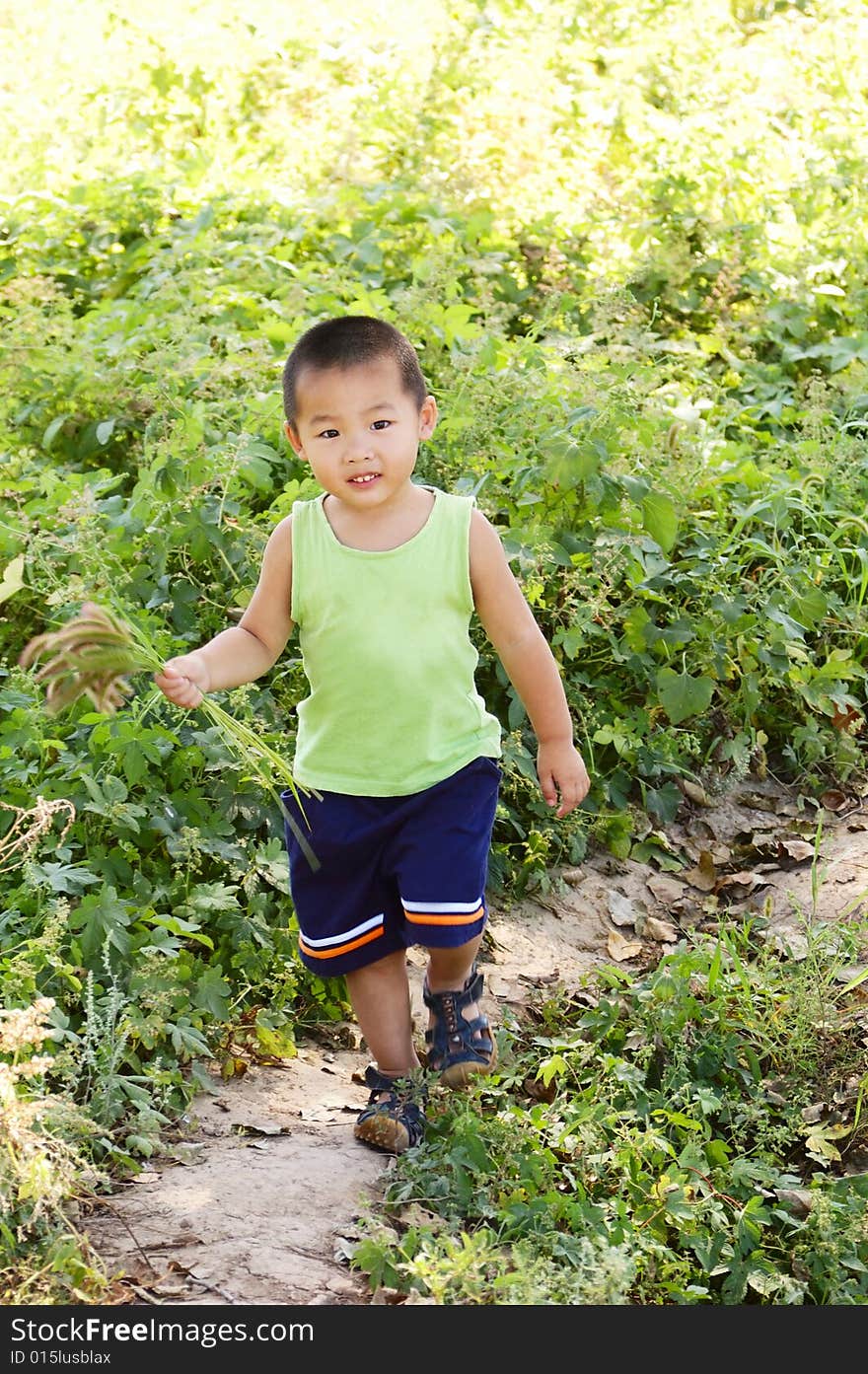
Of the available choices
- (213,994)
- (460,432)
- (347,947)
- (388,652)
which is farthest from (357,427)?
(460,432)

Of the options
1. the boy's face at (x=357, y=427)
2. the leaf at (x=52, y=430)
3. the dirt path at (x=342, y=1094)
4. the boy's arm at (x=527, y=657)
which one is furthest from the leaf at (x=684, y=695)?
the leaf at (x=52, y=430)

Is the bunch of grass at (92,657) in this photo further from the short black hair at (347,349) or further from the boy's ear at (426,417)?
the boy's ear at (426,417)

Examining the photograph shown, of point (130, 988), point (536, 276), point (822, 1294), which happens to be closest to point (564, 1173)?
point (822, 1294)

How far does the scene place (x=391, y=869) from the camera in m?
2.94

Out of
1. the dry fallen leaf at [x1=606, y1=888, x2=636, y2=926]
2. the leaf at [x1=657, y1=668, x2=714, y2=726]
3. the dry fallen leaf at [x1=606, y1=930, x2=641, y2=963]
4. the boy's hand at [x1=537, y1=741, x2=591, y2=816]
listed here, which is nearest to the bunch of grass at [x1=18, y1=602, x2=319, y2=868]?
the boy's hand at [x1=537, y1=741, x2=591, y2=816]

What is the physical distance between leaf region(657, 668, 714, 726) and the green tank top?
1497mm

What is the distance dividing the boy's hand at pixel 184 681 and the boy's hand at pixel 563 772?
681 mm

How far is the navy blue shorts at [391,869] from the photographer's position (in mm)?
2871

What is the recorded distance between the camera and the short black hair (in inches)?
108

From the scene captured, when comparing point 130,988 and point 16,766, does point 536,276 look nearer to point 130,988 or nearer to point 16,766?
point 16,766

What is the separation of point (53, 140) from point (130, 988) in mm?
6121

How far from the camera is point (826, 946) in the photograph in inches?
142

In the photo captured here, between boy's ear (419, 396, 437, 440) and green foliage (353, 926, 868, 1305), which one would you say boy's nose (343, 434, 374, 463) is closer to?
boy's ear (419, 396, 437, 440)

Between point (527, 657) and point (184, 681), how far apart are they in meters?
0.68
